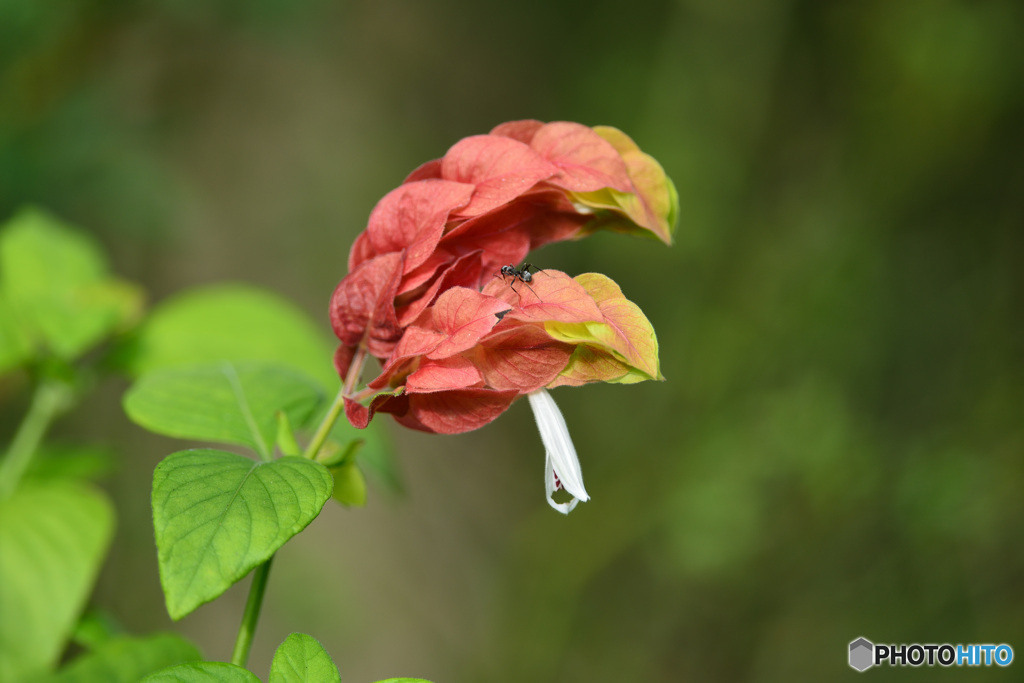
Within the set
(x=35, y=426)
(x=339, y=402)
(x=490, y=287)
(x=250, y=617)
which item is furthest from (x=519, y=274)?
(x=35, y=426)

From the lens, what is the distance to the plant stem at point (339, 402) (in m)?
0.39

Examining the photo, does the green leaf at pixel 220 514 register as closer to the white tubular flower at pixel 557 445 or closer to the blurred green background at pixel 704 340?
the white tubular flower at pixel 557 445

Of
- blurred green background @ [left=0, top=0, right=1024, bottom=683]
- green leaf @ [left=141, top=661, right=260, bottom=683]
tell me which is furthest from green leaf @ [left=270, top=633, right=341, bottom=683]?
blurred green background @ [left=0, top=0, right=1024, bottom=683]

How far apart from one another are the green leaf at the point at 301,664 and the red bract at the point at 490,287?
114mm

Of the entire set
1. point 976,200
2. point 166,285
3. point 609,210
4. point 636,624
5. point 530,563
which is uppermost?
point 976,200

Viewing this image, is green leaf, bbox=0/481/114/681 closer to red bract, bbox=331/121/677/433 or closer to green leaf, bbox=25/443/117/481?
green leaf, bbox=25/443/117/481

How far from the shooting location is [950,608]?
5.66 feet

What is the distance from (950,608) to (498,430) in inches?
59.6

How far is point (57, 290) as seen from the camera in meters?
0.76

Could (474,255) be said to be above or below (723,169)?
below

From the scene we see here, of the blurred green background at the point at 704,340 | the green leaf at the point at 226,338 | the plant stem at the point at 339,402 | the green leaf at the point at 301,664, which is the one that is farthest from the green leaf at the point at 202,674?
the blurred green background at the point at 704,340

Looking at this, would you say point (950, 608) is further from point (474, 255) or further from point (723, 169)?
point (474, 255)

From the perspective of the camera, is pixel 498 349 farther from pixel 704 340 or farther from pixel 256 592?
pixel 704 340

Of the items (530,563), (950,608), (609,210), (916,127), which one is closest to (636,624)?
(530,563)
